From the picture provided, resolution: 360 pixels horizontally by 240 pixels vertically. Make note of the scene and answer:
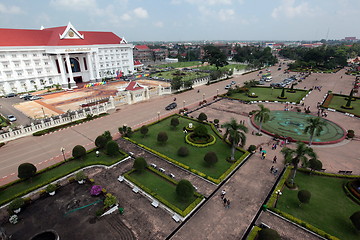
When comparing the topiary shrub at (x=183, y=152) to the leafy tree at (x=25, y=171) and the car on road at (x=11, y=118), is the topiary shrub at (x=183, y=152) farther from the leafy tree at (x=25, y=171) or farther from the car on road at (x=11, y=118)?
the car on road at (x=11, y=118)

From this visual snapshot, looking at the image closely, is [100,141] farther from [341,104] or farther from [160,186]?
[341,104]

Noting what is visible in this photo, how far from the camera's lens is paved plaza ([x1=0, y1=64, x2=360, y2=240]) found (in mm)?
18141

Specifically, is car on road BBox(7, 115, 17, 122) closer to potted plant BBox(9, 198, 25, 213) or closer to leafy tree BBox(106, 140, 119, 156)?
leafy tree BBox(106, 140, 119, 156)

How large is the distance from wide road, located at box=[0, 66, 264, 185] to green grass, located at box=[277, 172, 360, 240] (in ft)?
95.7

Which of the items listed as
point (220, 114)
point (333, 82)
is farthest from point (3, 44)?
point (333, 82)

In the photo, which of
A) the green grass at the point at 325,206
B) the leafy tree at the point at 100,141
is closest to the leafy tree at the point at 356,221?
the green grass at the point at 325,206

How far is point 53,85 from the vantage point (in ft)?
251

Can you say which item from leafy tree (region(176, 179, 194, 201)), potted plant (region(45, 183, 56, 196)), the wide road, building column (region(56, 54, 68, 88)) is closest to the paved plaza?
the wide road

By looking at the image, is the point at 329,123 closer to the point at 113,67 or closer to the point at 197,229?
the point at 197,229

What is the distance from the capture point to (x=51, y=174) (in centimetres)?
2569

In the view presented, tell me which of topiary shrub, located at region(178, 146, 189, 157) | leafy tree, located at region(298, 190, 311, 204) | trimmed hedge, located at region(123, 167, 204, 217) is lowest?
trimmed hedge, located at region(123, 167, 204, 217)

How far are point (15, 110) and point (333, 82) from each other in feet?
359

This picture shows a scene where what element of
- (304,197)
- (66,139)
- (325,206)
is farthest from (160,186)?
(66,139)

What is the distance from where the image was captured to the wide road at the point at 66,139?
28.8 meters
